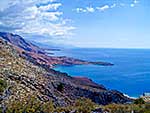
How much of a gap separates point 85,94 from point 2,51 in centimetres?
2187

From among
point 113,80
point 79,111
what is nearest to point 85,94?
point 79,111

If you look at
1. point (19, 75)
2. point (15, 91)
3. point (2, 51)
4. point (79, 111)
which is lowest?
point (79, 111)

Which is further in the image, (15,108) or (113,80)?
(113,80)

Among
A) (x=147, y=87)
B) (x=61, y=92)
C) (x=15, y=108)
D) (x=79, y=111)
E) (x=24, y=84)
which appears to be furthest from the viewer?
(x=147, y=87)

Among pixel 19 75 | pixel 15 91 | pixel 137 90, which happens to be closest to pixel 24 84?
pixel 19 75

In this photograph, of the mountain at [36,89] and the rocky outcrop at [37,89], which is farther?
the rocky outcrop at [37,89]

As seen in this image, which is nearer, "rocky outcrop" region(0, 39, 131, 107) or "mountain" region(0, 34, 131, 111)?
"mountain" region(0, 34, 131, 111)

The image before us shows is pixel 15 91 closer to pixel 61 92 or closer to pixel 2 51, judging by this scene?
pixel 61 92

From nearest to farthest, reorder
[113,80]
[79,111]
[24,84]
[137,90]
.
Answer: [79,111] → [24,84] → [137,90] → [113,80]

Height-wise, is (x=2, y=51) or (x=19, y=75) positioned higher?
(x=2, y=51)

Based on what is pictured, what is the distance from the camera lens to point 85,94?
6838 centimetres

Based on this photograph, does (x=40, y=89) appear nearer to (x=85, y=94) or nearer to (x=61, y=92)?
(x=61, y=92)

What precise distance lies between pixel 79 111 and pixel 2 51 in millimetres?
47448

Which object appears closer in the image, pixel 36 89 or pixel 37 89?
pixel 36 89
